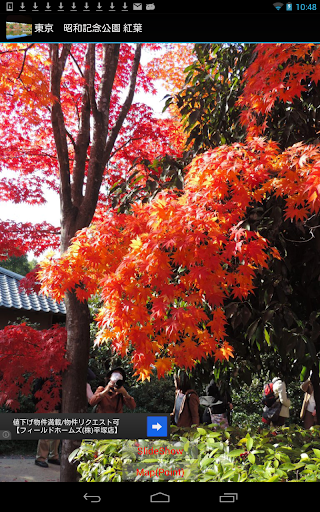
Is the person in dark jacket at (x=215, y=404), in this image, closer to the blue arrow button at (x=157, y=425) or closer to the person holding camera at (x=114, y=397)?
the person holding camera at (x=114, y=397)

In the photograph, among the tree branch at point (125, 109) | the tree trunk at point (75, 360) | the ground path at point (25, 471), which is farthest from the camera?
the ground path at point (25, 471)

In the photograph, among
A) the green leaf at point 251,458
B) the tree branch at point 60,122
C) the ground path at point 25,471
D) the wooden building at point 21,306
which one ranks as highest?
the tree branch at point 60,122

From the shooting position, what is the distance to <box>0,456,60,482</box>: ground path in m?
4.99

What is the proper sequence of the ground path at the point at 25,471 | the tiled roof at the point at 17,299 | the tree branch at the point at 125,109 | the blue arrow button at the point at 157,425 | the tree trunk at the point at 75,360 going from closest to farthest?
1. the blue arrow button at the point at 157,425
2. the tree trunk at the point at 75,360
3. the tree branch at the point at 125,109
4. the ground path at the point at 25,471
5. the tiled roof at the point at 17,299

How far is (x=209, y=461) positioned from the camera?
2.36m

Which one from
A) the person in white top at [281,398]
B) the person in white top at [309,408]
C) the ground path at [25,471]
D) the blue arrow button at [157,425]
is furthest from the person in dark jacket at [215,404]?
the blue arrow button at [157,425]

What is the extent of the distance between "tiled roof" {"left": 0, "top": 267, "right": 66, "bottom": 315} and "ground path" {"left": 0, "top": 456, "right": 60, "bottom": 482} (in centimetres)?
321

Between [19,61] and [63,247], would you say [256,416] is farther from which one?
[19,61]

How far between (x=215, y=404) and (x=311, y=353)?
242 centimetres
